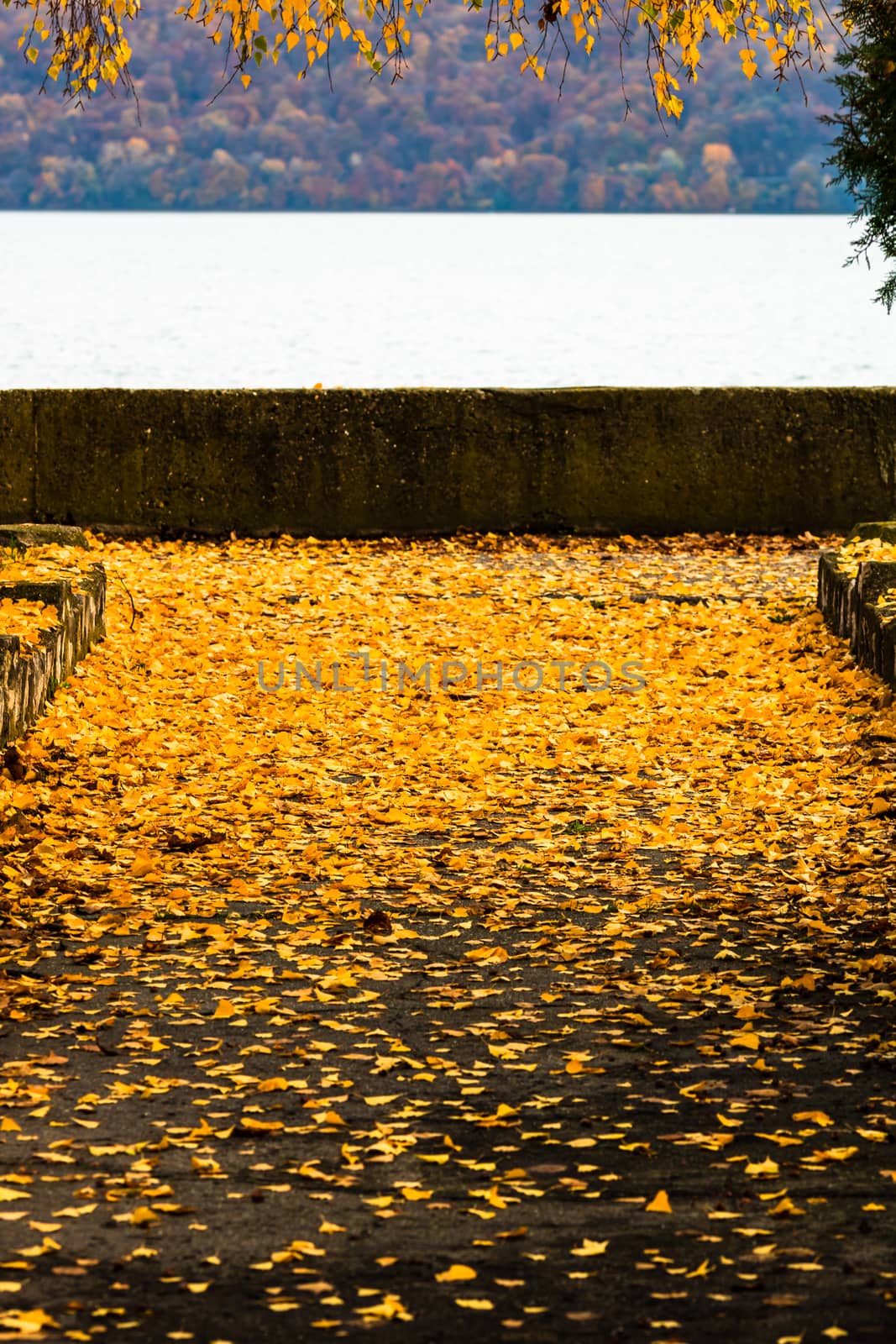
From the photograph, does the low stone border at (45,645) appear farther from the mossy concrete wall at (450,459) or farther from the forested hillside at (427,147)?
the forested hillside at (427,147)

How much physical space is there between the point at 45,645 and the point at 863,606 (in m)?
4.08

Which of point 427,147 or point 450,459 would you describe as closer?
point 450,459

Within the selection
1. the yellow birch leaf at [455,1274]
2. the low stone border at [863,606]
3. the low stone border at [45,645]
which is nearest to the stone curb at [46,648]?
the low stone border at [45,645]

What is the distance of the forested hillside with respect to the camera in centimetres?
5622

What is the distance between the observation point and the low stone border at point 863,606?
8.42 meters

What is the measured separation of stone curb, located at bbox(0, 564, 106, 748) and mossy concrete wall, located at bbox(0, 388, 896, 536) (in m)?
3.35

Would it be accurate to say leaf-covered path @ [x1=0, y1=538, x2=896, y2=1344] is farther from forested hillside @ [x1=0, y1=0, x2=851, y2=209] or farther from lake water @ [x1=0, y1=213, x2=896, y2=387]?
forested hillside @ [x1=0, y1=0, x2=851, y2=209]

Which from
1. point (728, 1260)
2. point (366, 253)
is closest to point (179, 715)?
point (728, 1260)

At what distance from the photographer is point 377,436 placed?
A: 43.0 ft

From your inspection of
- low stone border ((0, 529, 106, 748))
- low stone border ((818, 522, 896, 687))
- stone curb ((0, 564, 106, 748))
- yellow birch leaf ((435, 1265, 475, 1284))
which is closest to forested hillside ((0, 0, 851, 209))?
low stone border ((818, 522, 896, 687))

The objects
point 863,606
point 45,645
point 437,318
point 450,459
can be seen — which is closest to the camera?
point 45,645

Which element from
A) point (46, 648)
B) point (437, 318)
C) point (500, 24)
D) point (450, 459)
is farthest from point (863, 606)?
point (437, 318)

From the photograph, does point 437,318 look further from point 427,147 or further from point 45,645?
point 45,645

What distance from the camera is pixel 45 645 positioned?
8039 mm
